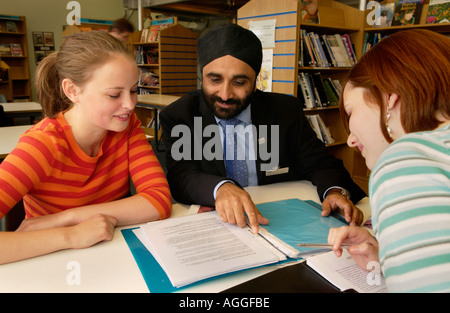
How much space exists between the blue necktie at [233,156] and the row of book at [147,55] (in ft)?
17.2

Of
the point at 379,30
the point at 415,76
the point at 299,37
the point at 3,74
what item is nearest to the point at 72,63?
the point at 415,76

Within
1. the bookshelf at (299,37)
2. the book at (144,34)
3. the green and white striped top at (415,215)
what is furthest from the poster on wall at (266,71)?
the book at (144,34)

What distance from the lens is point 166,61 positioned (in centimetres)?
621

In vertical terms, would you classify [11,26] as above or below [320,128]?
above

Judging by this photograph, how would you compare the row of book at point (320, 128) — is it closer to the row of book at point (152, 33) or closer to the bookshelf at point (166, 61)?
the bookshelf at point (166, 61)

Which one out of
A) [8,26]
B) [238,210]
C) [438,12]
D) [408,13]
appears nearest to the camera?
[238,210]

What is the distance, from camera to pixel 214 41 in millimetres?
1479

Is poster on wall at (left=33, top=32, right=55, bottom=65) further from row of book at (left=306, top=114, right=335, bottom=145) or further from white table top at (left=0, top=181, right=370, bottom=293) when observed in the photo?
white table top at (left=0, top=181, right=370, bottom=293)

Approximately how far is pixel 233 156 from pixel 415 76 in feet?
3.22

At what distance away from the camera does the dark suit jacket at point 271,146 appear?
1.37 metres

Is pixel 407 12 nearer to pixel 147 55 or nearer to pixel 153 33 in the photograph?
pixel 153 33
